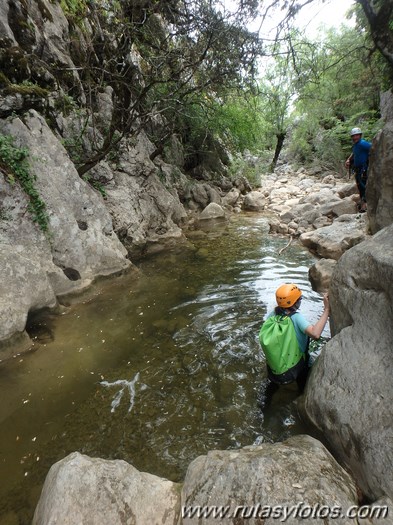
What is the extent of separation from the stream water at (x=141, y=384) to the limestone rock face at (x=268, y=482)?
75 centimetres

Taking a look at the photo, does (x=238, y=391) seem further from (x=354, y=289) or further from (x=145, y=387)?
(x=354, y=289)

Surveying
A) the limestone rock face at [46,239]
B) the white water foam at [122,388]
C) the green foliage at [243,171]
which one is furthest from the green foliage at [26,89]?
the green foliage at [243,171]

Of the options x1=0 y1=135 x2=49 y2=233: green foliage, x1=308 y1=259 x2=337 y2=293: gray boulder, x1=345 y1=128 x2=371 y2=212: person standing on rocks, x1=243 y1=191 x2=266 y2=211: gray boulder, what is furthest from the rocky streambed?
x1=243 y1=191 x2=266 y2=211: gray boulder

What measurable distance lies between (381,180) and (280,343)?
15.9ft

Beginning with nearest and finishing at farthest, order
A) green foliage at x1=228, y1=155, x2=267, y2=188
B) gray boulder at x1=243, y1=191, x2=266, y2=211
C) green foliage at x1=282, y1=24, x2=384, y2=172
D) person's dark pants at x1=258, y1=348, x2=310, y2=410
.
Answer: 1. person's dark pants at x1=258, y1=348, x2=310, y2=410
2. green foliage at x1=282, y1=24, x2=384, y2=172
3. gray boulder at x1=243, y1=191, x2=266, y2=211
4. green foliage at x1=228, y1=155, x2=267, y2=188

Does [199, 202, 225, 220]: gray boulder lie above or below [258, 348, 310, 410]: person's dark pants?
above

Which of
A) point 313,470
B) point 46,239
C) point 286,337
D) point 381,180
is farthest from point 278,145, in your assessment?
point 313,470

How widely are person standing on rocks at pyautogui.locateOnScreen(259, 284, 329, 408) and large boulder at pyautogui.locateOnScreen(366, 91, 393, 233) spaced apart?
3.84m

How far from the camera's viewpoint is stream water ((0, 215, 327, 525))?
314cm

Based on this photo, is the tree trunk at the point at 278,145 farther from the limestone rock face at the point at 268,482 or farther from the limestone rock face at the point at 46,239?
the limestone rock face at the point at 268,482

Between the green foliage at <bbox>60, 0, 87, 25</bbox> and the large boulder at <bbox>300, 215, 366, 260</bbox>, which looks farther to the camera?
the green foliage at <bbox>60, 0, 87, 25</bbox>

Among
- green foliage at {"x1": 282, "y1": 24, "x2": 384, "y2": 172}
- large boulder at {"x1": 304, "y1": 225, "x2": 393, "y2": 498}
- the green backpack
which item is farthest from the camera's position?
green foliage at {"x1": 282, "y1": 24, "x2": 384, "y2": 172}

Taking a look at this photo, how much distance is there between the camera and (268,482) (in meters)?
2.10

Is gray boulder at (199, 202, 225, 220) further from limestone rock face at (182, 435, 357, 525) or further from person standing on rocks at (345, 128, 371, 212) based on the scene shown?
limestone rock face at (182, 435, 357, 525)
